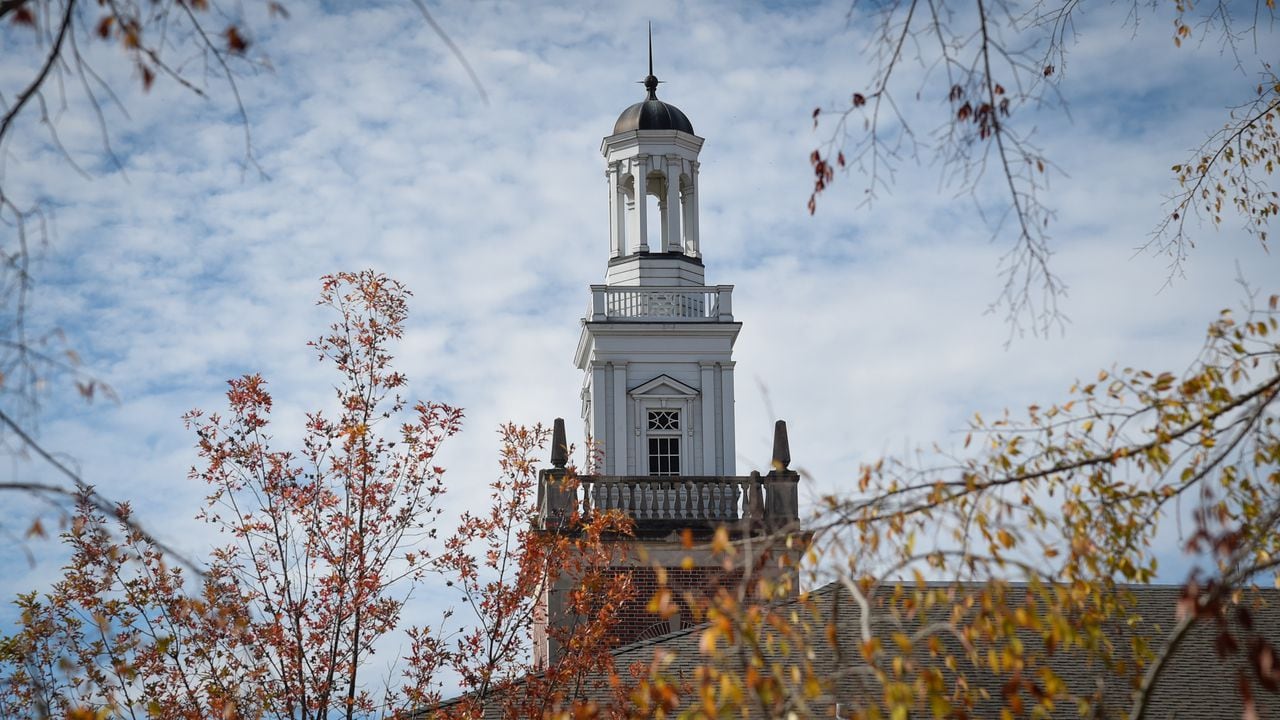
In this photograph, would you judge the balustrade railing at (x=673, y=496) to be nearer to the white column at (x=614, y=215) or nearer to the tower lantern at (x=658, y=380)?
the tower lantern at (x=658, y=380)

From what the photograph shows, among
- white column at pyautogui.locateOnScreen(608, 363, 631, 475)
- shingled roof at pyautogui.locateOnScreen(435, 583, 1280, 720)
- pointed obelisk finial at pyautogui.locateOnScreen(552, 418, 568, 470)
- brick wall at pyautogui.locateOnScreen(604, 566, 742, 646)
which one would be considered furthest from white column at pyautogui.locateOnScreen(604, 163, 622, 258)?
shingled roof at pyautogui.locateOnScreen(435, 583, 1280, 720)

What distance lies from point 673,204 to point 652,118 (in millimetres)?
1873

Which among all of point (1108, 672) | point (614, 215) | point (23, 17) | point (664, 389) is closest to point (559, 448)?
point (664, 389)

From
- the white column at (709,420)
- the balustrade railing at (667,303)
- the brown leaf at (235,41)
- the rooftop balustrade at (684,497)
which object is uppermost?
the balustrade railing at (667,303)

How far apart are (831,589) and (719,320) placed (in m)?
9.63

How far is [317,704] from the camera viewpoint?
15.3 meters

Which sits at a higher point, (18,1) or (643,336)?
(643,336)

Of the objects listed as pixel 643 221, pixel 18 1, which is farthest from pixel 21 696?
pixel 643 221

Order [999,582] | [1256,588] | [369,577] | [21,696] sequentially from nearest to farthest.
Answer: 1. [999,582]
2. [1256,588]
3. [21,696]
4. [369,577]

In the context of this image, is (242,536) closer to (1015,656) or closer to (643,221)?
(1015,656)

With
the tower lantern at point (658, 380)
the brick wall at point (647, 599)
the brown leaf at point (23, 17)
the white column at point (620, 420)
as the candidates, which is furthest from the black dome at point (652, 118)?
the brown leaf at point (23, 17)

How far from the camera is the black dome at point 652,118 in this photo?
3138cm

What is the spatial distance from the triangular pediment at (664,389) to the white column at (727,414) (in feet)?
1.90

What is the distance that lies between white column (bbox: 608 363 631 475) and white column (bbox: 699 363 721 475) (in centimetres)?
148
